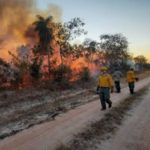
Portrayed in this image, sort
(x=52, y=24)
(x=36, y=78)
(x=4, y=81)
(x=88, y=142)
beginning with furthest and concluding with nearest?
(x=52, y=24) < (x=36, y=78) < (x=4, y=81) < (x=88, y=142)

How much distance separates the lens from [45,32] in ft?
145

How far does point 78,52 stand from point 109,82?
1207 inches

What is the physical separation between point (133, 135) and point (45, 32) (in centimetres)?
3297

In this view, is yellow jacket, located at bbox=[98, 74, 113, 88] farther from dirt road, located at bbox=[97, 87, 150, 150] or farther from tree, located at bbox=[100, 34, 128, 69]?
tree, located at bbox=[100, 34, 128, 69]

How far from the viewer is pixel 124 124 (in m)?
14.8

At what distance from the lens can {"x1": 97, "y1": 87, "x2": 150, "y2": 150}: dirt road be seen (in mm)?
11203

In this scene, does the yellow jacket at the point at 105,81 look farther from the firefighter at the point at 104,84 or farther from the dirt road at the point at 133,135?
the dirt road at the point at 133,135

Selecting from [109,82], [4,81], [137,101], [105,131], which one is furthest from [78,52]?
[105,131]

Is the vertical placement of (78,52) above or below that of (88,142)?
above

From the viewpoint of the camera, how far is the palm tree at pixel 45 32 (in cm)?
4409

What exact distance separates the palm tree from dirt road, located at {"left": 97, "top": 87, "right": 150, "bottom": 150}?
91.7 feet

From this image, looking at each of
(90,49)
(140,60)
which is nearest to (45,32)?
(90,49)

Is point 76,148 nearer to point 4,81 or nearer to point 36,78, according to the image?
point 4,81

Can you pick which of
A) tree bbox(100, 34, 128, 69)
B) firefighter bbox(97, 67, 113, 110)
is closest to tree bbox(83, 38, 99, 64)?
tree bbox(100, 34, 128, 69)
